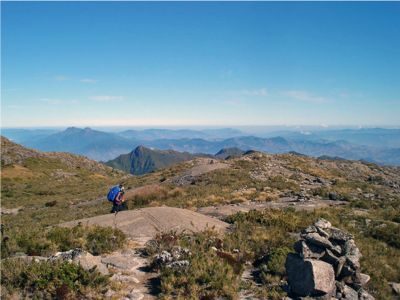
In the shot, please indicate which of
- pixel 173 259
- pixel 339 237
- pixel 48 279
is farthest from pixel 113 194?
pixel 339 237

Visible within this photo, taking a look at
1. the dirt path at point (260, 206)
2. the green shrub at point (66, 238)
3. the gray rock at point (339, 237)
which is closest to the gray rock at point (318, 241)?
the gray rock at point (339, 237)

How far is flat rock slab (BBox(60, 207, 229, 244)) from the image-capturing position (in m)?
16.3

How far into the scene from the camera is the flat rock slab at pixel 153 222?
53.4ft

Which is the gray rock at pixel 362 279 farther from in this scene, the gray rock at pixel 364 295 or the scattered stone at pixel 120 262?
the scattered stone at pixel 120 262

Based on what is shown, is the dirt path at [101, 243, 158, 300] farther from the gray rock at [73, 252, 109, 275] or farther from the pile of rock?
the pile of rock

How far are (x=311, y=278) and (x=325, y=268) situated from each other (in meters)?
0.61

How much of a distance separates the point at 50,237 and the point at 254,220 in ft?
32.7

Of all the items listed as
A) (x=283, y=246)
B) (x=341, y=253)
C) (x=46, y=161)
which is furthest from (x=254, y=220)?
(x=46, y=161)

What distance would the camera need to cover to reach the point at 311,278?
402 inches

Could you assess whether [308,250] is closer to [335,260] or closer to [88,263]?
[335,260]

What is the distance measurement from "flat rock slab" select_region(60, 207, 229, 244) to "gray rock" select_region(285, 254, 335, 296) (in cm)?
559

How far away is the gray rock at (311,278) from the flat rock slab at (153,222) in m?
5.59

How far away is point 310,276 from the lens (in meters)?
10.2

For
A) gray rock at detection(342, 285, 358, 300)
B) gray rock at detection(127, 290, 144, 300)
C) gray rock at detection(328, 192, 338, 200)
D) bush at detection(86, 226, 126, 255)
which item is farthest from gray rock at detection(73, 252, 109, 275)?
gray rock at detection(328, 192, 338, 200)
